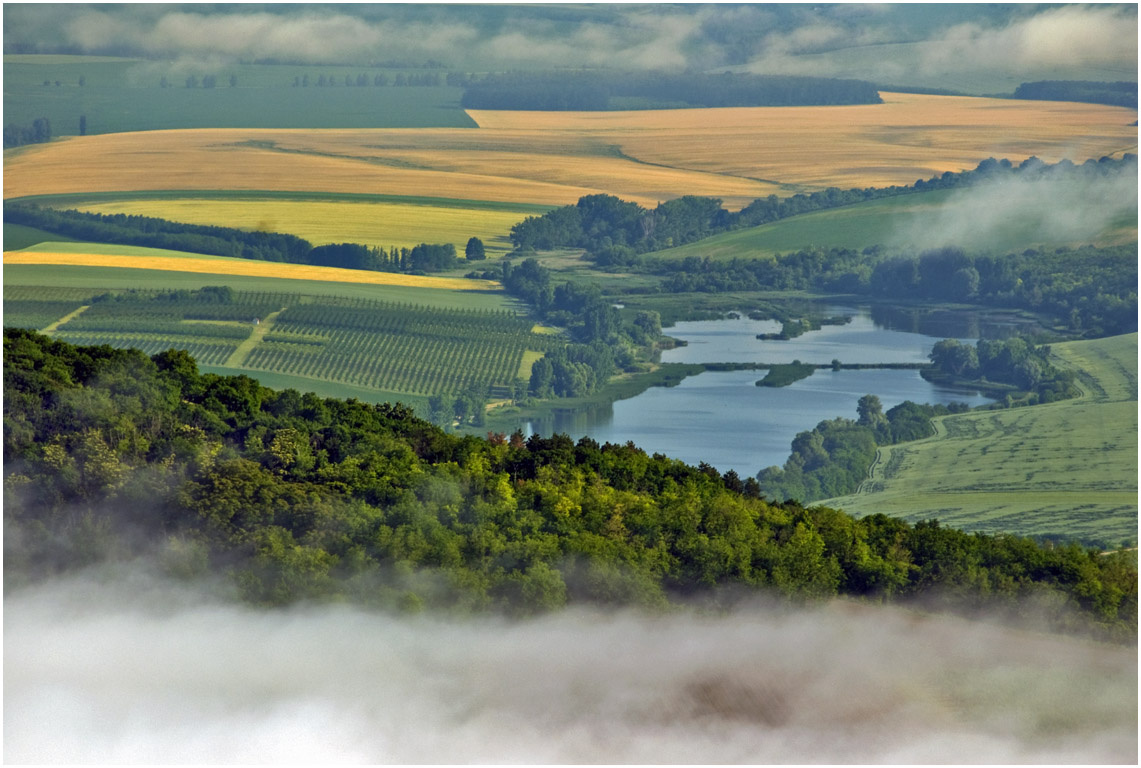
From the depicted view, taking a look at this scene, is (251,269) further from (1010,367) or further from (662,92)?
(1010,367)

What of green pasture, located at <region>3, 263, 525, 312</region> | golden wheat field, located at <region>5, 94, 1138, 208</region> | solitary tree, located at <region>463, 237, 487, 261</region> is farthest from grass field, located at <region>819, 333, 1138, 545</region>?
solitary tree, located at <region>463, 237, 487, 261</region>

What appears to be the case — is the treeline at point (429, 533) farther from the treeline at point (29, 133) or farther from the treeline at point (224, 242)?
the treeline at point (29, 133)

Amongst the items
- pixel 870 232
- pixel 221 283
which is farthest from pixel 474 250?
pixel 870 232

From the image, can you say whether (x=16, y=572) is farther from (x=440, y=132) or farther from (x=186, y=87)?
(x=186, y=87)

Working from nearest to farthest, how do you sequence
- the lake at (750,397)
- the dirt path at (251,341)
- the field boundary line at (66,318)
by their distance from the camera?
the lake at (750,397) → the dirt path at (251,341) → the field boundary line at (66,318)

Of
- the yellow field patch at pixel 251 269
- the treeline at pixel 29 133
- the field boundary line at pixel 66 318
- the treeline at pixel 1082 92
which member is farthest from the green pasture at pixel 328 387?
the treeline at pixel 1082 92

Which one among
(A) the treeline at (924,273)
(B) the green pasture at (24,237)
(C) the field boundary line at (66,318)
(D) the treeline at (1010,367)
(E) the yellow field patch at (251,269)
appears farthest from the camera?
(A) the treeline at (924,273)
